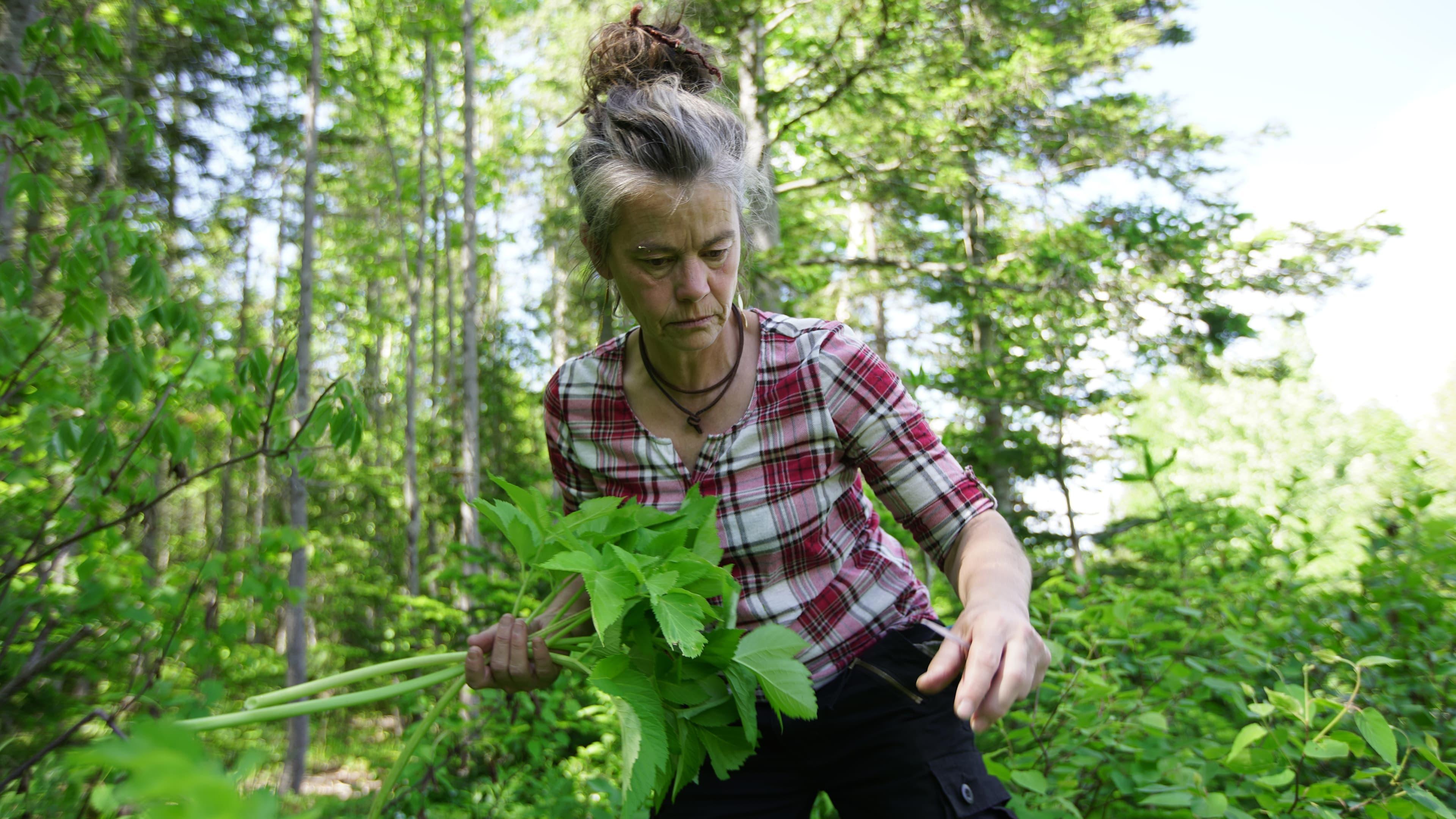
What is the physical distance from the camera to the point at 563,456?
184cm

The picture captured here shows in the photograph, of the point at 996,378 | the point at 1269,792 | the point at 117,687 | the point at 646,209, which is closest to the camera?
the point at 646,209

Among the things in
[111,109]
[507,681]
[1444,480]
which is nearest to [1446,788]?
[507,681]

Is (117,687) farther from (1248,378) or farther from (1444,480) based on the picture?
(1248,378)

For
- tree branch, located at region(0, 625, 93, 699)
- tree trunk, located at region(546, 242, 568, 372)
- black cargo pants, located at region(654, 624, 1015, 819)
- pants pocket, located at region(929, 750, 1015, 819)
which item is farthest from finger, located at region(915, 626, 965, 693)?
tree trunk, located at region(546, 242, 568, 372)

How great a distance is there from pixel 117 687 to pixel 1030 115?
8.96 metres

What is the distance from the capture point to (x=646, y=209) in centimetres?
158

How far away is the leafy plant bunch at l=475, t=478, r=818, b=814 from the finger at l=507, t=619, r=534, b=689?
1.8 inches

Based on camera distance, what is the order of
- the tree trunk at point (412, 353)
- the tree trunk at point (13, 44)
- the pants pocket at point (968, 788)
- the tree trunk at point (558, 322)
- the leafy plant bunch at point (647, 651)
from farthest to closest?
the tree trunk at point (558, 322)
the tree trunk at point (412, 353)
the tree trunk at point (13, 44)
the pants pocket at point (968, 788)
the leafy plant bunch at point (647, 651)

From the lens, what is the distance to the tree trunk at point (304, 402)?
780cm

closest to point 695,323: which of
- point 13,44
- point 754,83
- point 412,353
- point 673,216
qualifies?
point 673,216

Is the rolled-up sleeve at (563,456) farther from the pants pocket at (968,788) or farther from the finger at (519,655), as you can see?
the pants pocket at (968,788)

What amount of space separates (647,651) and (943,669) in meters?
0.42

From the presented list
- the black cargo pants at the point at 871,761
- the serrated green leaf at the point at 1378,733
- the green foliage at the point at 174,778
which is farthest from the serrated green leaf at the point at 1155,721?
the green foliage at the point at 174,778

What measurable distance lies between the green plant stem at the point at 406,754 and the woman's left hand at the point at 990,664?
704 mm
